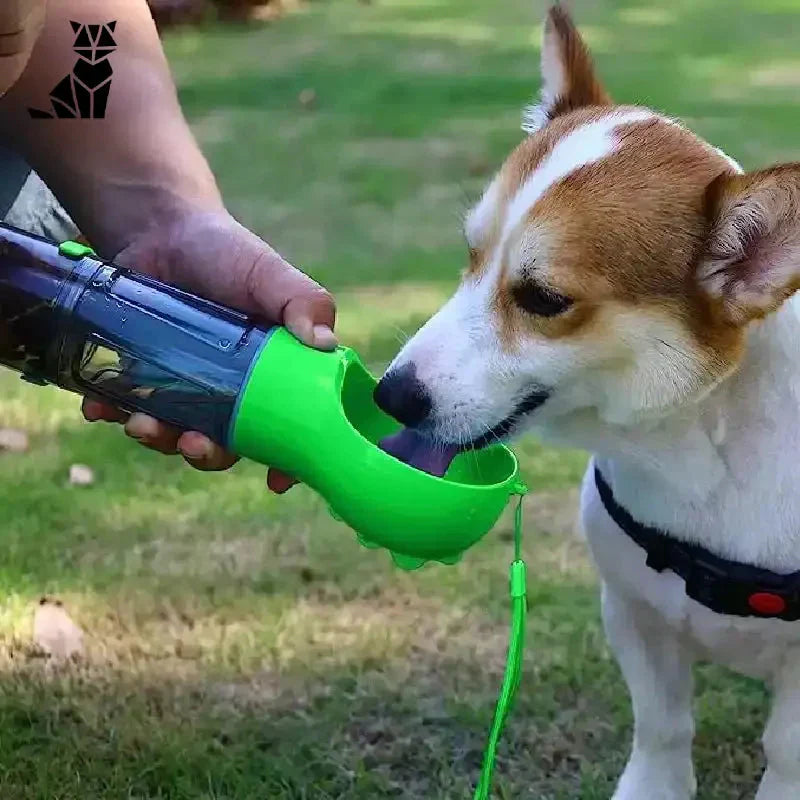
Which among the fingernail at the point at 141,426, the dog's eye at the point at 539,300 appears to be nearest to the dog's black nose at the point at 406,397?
the dog's eye at the point at 539,300

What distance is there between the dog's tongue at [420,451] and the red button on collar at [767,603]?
45 cm

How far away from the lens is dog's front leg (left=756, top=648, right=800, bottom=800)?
1878mm

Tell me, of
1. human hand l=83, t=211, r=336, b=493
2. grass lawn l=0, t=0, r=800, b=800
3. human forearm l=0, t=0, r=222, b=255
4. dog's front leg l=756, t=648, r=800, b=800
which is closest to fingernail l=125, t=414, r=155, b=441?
human hand l=83, t=211, r=336, b=493

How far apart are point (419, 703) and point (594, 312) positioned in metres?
0.91

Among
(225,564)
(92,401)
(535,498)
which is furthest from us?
(535,498)

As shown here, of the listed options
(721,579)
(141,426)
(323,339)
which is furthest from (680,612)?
(141,426)

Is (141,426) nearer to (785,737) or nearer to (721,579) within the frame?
(721,579)

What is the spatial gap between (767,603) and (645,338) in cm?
40

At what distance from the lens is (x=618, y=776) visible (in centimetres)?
220

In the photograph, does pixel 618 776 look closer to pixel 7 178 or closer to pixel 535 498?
pixel 535 498

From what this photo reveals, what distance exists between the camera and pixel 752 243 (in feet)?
5.63

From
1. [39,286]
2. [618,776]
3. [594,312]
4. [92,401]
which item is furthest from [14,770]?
[594,312]

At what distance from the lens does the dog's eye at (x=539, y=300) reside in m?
1.74

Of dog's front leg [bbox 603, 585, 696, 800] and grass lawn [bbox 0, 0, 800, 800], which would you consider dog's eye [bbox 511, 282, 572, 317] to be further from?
grass lawn [bbox 0, 0, 800, 800]
